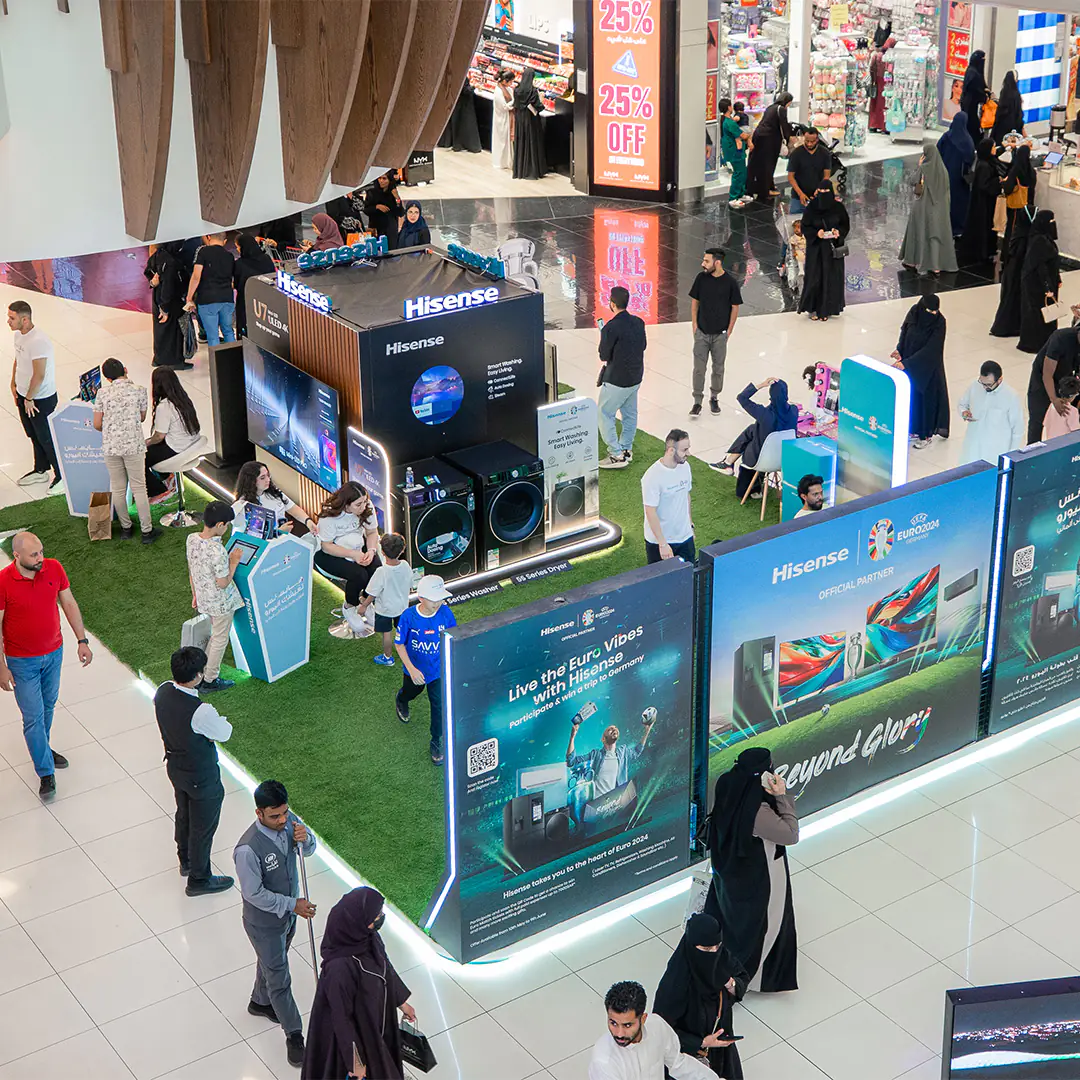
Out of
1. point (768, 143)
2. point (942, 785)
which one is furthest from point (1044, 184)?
point (942, 785)

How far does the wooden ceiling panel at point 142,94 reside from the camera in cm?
107

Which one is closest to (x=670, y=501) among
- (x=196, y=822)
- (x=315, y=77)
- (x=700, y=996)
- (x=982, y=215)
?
(x=196, y=822)

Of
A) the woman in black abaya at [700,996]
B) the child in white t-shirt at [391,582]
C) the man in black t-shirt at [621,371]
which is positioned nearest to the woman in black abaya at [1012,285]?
the man in black t-shirt at [621,371]

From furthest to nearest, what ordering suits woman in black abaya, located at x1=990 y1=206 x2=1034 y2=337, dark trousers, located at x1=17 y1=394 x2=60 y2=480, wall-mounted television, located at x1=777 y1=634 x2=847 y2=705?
woman in black abaya, located at x1=990 y1=206 x2=1034 y2=337
dark trousers, located at x1=17 y1=394 x2=60 y2=480
wall-mounted television, located at x1=777 y1=634 x2=847 y2=705

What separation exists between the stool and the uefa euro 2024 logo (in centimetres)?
537

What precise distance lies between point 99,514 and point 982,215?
35.1 ft

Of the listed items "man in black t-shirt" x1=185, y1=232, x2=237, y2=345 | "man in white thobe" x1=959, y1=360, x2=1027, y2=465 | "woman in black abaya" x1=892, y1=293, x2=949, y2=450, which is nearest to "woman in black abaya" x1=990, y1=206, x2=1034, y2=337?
"woman in black abaya" x1=892, y1=293, x2=949, y2=450

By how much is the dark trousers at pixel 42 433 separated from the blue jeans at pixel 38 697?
3964mm

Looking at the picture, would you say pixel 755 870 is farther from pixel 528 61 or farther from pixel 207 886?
pixel 528 61

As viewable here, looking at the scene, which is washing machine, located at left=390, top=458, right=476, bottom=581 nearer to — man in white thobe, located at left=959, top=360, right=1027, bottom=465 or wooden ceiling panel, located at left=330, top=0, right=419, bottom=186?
man in white thobe, located at left=959, top=360, right=1027, bottom=465

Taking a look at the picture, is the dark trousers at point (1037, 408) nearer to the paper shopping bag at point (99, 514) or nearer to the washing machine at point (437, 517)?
the washing machine at point (437, 517)

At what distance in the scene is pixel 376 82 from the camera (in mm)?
1211

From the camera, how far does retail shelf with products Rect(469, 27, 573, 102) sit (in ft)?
69.8

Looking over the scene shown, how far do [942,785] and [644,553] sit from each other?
11.1ft
